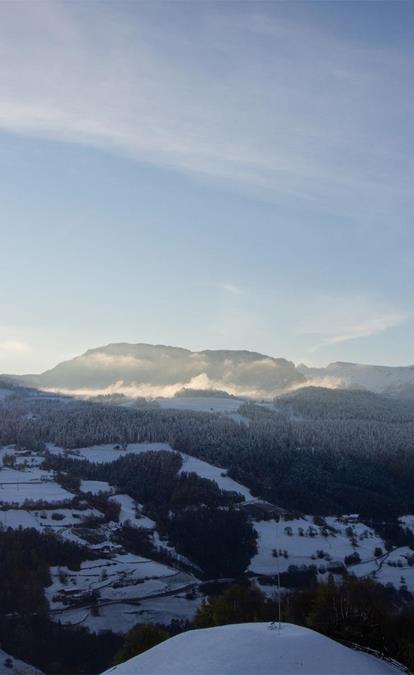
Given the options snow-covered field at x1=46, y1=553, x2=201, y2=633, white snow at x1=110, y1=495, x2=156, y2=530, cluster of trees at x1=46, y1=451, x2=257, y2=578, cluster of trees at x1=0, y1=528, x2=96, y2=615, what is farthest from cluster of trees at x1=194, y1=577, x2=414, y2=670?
white snow at x1=110, y1=495, x2=156, y2=530

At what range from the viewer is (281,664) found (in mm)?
41688

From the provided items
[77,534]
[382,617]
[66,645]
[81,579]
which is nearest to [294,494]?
[77,534]

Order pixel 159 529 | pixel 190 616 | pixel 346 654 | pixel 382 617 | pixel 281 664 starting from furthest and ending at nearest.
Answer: pixel 159 529, pixel 190 616, pixel 382 617, pixel 346 654, pixel 281 664

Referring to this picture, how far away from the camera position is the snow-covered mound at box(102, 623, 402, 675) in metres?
41.3

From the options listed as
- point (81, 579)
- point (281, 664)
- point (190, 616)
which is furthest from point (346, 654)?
point (81, 579)

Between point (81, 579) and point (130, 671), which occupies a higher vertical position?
point (130, 671)

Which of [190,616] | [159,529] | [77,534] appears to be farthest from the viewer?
[159,529]

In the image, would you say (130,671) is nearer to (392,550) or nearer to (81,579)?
A: (81,579)

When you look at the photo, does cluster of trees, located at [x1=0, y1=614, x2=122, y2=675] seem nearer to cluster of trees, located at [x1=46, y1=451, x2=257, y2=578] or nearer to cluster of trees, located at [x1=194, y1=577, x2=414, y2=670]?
cluster of trees, located at [x1=194, y1=577, x2=414, y2=670]

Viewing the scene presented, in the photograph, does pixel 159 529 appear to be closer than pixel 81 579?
No

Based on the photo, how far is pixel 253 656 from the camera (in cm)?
4231

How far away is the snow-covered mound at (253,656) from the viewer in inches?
1626

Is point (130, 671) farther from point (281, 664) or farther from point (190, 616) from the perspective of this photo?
point (190, 616)

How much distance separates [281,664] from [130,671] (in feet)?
32.3
